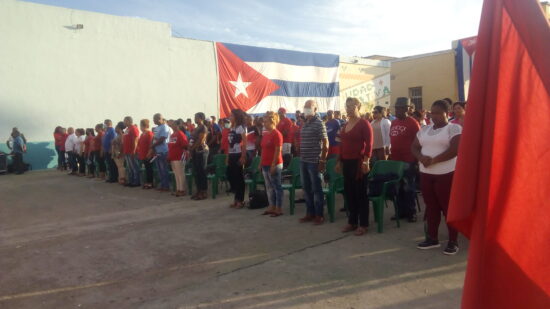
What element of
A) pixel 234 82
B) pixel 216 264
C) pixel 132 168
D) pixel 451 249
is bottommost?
pixel 216 264

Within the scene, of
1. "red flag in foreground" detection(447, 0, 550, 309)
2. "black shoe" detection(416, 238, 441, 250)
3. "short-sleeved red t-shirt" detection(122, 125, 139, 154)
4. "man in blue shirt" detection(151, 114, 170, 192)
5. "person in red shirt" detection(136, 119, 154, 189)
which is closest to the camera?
"red flag in foreground" detection(447, 0, 550, 309)

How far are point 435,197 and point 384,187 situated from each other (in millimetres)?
1008

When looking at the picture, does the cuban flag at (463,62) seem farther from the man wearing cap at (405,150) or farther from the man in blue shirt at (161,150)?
the man wearing cap at (405,150)

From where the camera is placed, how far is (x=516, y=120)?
1856 millimetres

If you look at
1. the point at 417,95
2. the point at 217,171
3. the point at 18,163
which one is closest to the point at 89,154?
the point at 18,163

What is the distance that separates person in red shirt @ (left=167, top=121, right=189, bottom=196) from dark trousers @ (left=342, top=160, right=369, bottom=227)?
4.92 metres

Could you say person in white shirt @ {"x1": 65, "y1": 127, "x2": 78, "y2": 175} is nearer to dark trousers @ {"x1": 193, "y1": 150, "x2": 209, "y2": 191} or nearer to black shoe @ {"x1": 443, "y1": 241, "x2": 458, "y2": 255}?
dark trousers @ {"x1": 193, "y1": 150, "x2": 209, "y2": 191}

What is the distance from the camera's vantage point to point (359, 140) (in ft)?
18.5

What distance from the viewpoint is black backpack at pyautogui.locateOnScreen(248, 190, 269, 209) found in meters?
7.88

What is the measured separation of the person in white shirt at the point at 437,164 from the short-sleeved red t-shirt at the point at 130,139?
8.51 m

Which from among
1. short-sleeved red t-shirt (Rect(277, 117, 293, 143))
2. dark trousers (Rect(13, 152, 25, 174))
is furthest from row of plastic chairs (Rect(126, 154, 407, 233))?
dark trousers (Rect(13, 152, 25, 174))

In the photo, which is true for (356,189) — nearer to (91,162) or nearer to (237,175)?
(237,175)

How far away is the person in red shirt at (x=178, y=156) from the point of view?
9.63 metres

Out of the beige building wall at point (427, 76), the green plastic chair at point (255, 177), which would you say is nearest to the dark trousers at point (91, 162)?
the green plastic chair at point (255, 177)
